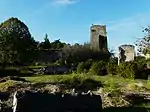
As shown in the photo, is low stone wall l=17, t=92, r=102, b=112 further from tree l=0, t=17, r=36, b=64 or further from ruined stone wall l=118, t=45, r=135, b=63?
tree l=0, t=17, r=36, b=64

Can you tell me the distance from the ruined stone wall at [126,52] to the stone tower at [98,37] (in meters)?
16.4

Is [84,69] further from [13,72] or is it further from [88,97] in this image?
[88,97]

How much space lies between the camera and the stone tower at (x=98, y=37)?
63.2m

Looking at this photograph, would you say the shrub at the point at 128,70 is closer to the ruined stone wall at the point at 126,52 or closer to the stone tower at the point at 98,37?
the ruined stone wall at the point at 126,52

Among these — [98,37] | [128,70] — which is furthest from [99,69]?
[98,37]

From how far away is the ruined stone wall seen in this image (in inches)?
1774

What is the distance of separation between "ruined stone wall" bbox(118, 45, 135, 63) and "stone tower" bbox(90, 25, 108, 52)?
16.4 meters

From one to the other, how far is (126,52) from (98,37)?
17.9 meters

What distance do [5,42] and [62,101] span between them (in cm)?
3760

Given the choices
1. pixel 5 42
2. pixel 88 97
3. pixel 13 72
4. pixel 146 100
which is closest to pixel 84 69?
pixel 13 72

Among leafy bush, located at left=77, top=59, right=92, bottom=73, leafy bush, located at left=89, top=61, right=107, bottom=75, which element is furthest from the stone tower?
leafy bush, located at left=89, top=61, right=107, bottom=75

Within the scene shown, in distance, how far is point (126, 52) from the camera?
46000 mm

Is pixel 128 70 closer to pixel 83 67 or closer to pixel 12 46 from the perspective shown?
pixel 83 67

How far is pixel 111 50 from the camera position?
61.8 m
